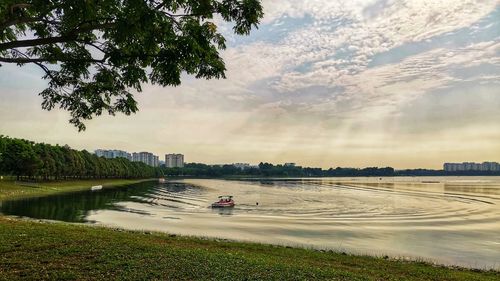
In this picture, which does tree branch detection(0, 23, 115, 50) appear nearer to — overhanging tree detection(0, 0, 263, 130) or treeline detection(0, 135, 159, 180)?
overhanging tree detection(0, 0, 263, 130)

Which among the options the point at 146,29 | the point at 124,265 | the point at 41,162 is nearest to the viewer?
the point at 146,29

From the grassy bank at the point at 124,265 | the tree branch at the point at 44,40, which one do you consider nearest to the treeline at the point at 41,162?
the grassy bank at the point at 124,265

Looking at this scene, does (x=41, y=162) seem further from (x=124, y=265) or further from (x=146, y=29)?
(x=146, y=29)

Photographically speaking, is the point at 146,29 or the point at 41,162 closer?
the point at 146,29

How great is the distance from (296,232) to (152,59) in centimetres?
3392

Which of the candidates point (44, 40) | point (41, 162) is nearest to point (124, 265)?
point (44, 40)

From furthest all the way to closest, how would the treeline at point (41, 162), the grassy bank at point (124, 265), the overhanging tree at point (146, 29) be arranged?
1. the treeline at point (41, 162)
2. the grassy bank at point (124, 265)
3. the overhanging tree at point (146, 29)

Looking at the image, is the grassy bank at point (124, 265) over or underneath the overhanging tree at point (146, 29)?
underneath

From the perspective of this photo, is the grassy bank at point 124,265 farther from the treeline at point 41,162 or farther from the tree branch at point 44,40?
the treeline at point 41,162

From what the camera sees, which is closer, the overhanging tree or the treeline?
the overhanging tree

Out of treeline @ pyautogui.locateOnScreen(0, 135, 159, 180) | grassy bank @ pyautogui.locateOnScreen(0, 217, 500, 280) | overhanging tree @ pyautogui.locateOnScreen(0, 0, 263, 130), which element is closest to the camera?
overhanging tree @ pyautogui.locateOnScreen(0, 0, 263, 130)

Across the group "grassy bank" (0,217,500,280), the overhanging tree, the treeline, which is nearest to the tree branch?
the overhanging tree

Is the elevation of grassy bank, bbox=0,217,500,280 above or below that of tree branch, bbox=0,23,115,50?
below

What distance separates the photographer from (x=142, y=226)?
4238 cm
